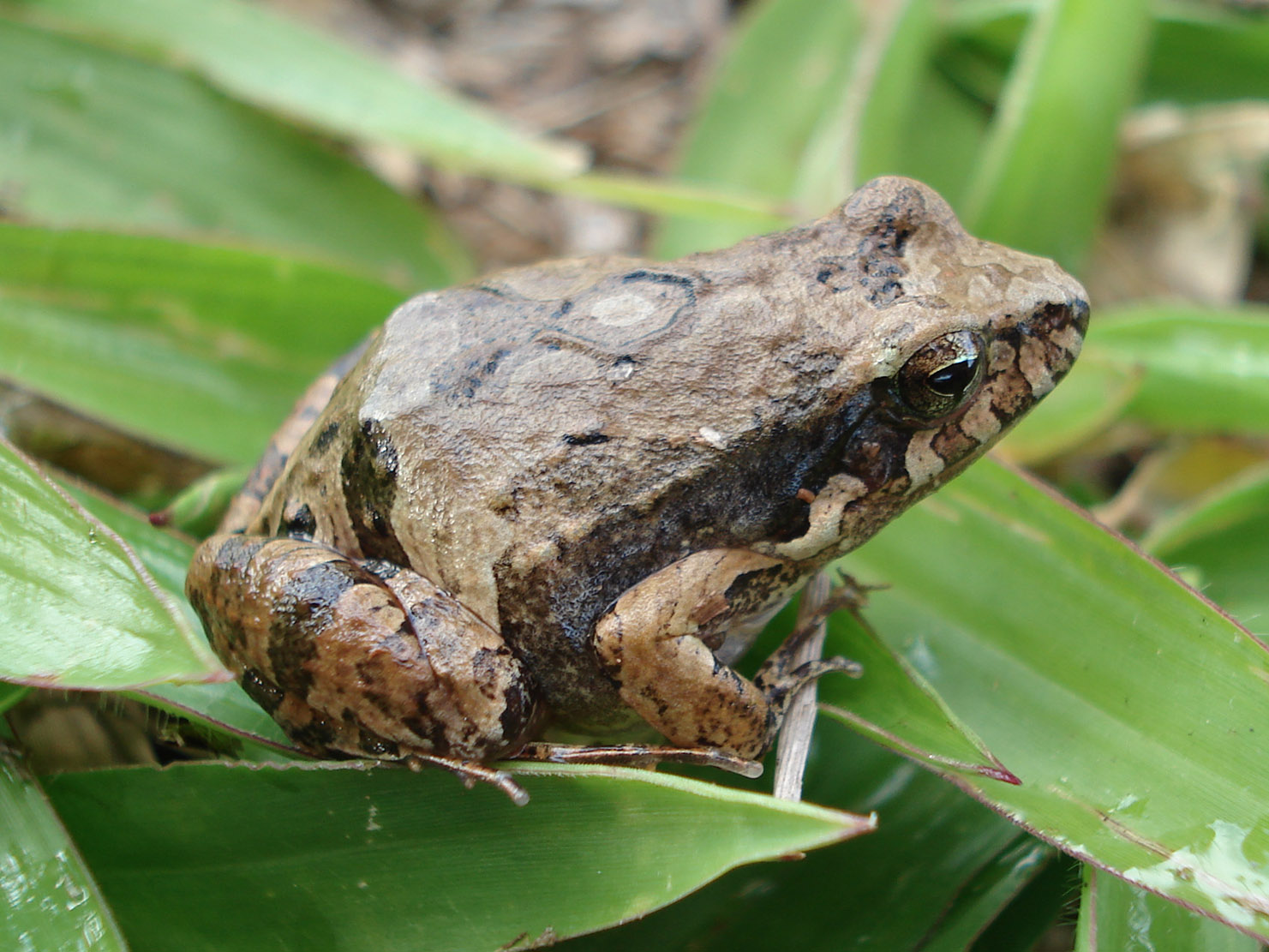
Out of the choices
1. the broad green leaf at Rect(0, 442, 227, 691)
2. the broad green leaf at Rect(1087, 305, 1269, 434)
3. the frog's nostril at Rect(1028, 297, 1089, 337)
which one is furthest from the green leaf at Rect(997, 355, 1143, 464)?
the broad green leaf at Rect(0, 442, 227, 691)

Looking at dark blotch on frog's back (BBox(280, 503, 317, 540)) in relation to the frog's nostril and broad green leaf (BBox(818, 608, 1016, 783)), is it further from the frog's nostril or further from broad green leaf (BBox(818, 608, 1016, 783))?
the frog's nostril

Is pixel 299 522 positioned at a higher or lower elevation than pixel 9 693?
higher

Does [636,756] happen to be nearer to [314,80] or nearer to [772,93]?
[314,80]

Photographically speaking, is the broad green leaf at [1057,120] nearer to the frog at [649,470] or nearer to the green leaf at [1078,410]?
the green leaf at [1078,410]

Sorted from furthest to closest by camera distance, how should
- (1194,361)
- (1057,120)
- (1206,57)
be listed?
(1206,57) → (1057,120) → (1194,361)

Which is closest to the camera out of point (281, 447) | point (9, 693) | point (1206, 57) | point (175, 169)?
point (9, 693)

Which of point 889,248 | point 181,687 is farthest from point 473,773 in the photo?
point 889,248
